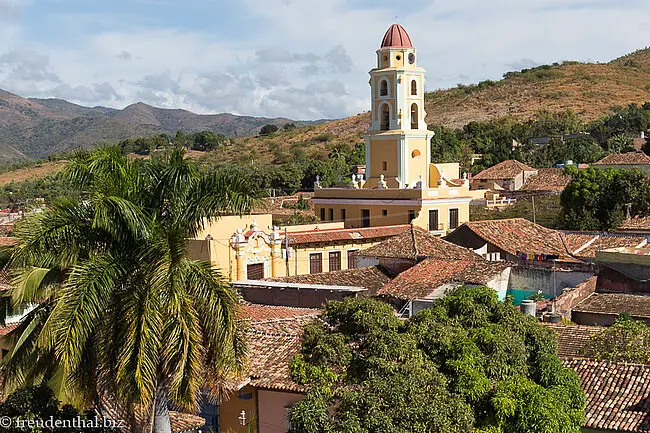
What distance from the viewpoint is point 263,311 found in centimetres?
2003

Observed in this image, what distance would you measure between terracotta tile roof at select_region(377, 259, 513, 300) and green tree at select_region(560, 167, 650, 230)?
688 inches

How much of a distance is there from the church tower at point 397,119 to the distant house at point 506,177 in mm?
22390

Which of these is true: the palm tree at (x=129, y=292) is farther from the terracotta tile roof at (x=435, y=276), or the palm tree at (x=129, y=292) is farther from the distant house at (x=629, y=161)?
the distant house at (x=629, y=161)

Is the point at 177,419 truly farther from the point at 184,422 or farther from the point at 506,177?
the point at 506,177

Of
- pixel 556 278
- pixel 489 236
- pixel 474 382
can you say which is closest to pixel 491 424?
pixel 474 382

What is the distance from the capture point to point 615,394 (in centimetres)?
1375

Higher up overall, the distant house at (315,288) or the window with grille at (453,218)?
the window with grille at (453,218)

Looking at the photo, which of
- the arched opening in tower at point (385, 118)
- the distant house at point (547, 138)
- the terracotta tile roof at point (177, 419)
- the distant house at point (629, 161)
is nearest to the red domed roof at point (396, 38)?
the arched opening in tower at point (385, 118)

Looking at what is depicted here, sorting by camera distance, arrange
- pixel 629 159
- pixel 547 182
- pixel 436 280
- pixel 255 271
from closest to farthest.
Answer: pixel 436 280
pixel 255 271
pixel 629 159
pixel 547 182

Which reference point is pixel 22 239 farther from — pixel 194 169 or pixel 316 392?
pixel 316 392

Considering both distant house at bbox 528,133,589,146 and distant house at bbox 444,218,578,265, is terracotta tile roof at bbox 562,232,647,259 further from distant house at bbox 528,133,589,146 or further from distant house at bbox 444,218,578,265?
distant house at bbox 528,133,589,146

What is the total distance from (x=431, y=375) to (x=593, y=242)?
19849 millimetres

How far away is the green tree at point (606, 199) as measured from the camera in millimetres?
38625

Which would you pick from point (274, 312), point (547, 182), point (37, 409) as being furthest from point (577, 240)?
point (547, 182)
